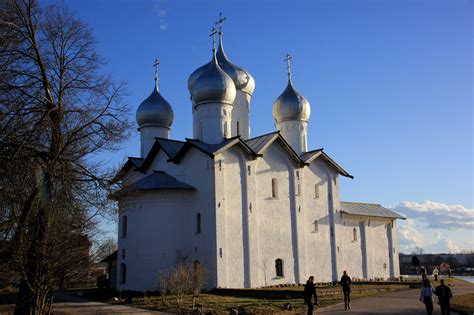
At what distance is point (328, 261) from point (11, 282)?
20.3m

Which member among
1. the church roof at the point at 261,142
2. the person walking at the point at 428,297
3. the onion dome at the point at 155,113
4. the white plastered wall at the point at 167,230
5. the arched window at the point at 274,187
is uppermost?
the onion dome at the point at 155,113

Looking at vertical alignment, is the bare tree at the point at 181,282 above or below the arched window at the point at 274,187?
below

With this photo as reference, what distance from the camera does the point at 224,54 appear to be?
30.3m

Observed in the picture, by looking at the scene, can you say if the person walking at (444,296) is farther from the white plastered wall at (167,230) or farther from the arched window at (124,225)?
the arched window at (124,225)

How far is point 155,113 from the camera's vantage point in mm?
29141

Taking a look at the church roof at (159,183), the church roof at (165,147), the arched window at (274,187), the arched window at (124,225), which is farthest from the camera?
the arched window at (274,187)

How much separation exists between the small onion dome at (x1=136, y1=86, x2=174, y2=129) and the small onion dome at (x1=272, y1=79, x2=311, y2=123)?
21.4 ft

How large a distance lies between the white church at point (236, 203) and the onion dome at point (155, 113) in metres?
0.06

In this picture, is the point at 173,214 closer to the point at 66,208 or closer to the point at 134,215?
the point at 134,215

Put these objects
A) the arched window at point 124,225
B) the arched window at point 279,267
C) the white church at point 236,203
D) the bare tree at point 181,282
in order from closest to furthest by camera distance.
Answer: the bare tree at point 181,282
the white church at point 236,203
the arched window at point 124,225
the arched window at point 279,267

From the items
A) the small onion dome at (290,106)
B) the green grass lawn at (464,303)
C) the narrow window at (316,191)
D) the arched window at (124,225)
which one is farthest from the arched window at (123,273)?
the green grass lawn at (464,303)

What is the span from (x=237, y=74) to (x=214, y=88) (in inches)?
167

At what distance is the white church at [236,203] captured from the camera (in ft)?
75.3

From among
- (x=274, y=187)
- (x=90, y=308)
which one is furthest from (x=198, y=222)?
(x=90, y=308)
